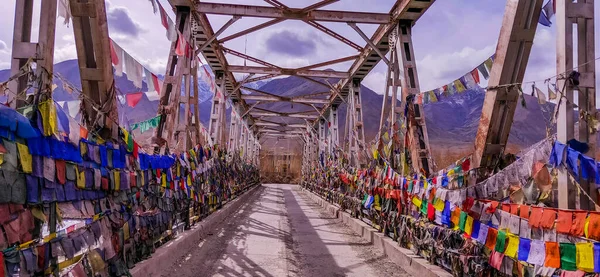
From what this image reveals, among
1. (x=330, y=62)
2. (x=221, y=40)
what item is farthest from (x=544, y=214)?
(x=330, y=62)

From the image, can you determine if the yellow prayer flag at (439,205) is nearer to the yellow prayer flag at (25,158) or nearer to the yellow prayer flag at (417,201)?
the yellow prayer flag at (417,201)

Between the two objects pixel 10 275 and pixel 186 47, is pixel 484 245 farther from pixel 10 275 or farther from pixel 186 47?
pixel 186 47

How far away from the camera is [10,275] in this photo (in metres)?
2.93

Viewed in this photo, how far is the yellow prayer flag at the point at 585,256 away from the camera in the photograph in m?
3.27

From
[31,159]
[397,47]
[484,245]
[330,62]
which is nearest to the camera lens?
[31,159]

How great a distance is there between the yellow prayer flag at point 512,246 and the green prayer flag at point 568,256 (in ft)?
1.75

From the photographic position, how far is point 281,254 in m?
8.11

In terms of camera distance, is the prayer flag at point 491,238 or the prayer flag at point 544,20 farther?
the prayer flag at point 544,20

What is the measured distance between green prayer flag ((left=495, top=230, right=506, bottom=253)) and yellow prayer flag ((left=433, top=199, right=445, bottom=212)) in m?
1.36

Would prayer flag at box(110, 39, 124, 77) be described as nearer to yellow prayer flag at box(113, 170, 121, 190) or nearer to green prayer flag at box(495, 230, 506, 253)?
yellow prayer flag at box(113, 170, 121, 190)

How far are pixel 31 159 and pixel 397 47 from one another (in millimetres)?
7960

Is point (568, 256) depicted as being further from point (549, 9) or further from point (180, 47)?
point (180, 47)

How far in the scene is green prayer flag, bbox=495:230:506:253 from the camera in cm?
430

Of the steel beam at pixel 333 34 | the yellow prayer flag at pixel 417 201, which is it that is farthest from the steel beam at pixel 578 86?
the steel beam at pixel 333 34
